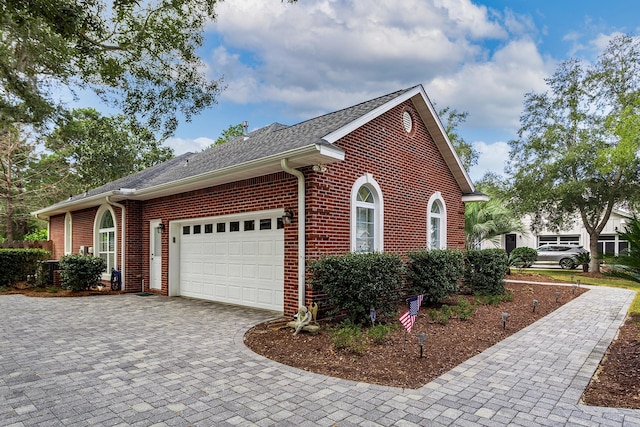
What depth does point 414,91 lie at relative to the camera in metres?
9.36

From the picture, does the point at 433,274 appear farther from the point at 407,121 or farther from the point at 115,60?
the point at 115,60

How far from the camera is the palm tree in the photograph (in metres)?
17.5

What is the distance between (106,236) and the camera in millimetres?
13016

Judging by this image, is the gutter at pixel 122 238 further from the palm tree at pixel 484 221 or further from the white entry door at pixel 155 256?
the palm tree at pixel 484 221

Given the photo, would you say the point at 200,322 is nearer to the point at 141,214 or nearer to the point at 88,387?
the point at 88,387

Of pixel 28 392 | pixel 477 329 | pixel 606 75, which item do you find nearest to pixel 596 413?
pixel 477 329

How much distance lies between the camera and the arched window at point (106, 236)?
41.5 ft

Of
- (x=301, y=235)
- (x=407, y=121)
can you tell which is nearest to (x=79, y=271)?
(x=301, y=235)

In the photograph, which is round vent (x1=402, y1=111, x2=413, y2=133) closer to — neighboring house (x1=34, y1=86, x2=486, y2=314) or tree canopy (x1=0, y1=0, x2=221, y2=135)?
neighboring house (x1=34, y1=86, x2=486, y2=314)

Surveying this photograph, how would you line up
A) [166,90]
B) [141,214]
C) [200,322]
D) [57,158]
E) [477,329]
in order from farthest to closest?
[57,158], [141,214], [166,90], [200,322], [477,329]

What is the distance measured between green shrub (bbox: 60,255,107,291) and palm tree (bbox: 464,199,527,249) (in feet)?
46.6

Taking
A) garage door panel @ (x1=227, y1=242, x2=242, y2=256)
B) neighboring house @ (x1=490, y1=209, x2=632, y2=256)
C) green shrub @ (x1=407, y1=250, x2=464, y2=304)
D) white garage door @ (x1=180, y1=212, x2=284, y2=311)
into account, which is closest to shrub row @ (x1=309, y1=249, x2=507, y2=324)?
green shrub @ (x1=407, y1=250, x2=464, y2=304)

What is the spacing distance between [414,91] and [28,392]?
29.3 ft

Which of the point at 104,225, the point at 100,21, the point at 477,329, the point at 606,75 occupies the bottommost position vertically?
the point at 477,329
